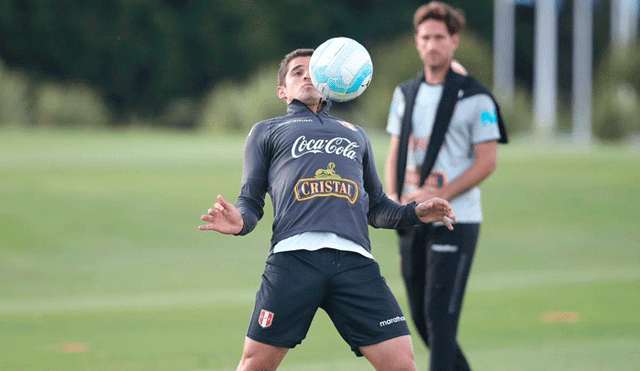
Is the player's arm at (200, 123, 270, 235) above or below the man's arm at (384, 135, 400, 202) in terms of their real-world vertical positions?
above

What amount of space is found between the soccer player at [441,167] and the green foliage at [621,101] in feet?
111

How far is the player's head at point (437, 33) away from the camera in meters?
6.59

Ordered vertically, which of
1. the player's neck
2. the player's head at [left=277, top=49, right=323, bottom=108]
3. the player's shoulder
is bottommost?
the player's shoulder

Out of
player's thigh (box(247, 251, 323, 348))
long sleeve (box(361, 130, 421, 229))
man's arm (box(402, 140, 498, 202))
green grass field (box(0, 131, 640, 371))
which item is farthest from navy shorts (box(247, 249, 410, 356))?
green grass field (box(0, 131, 640, 371))

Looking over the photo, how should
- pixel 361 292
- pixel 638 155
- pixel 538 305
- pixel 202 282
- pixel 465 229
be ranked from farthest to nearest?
pixel 638 155
pixel 202 282
pixel 538 305
pixel 465 229
pixel 361 292

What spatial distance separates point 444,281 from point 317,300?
70.1 inches

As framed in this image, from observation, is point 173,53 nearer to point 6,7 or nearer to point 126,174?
point 6,7

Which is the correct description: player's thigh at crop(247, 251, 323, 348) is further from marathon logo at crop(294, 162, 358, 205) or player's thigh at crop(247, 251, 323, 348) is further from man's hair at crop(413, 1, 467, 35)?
man's hair at crop(413, 1, 467, 35)

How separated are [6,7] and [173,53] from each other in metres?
9.73

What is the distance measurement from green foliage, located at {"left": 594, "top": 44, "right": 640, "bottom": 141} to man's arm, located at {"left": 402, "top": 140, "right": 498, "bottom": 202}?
33.7 metres

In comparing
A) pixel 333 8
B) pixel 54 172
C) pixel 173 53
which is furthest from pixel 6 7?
pixel 54 172

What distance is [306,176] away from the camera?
4.85m

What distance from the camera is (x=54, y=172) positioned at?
73.3 feet

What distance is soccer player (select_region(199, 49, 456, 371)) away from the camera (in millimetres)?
4812
